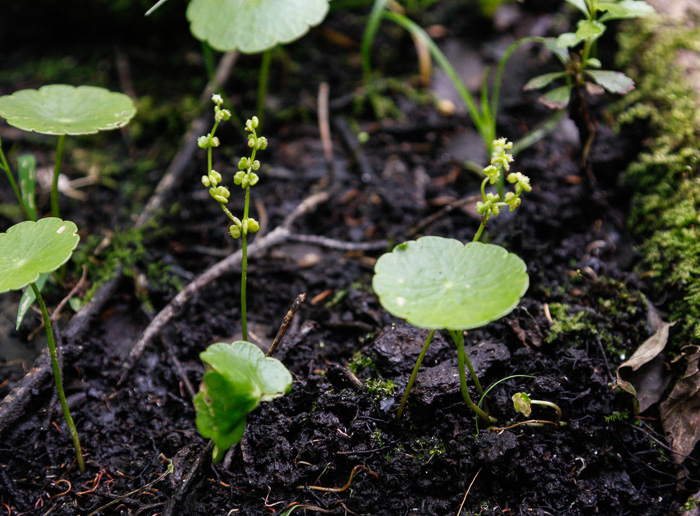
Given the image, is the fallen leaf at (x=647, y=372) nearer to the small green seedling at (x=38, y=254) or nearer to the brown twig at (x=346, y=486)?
the brown twig at (x=346, y=486)

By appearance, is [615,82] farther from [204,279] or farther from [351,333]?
[204,279]

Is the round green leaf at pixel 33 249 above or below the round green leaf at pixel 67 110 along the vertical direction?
below

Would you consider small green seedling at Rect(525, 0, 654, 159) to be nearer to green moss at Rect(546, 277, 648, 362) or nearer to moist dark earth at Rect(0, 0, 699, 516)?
moist dark earth at Rect(0, 0, 699, 516)

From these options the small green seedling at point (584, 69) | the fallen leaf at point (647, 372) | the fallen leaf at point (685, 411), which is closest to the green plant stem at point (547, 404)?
the fallen leaf at point (647, 372)

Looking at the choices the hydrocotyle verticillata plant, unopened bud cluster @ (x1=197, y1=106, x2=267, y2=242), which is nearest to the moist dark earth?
the hydrocotyle verticillata plant

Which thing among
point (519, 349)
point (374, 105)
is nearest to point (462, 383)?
point (519, 349)

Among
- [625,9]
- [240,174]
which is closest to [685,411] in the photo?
[625,9]

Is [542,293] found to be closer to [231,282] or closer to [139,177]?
[231,282]
